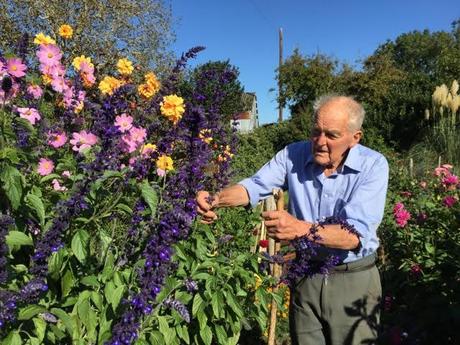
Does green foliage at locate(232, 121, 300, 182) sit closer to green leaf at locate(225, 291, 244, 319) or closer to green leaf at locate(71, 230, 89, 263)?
green leaf at locate(225, 291, 244, 319)

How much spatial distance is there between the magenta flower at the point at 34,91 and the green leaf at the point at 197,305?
4.35 feet

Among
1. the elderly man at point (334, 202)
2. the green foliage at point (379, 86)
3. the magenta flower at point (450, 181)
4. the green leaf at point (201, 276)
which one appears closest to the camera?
the green leaf at point (201, 276)

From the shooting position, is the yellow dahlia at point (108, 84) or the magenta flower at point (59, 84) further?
the yellow dahlia at point (108, 84)

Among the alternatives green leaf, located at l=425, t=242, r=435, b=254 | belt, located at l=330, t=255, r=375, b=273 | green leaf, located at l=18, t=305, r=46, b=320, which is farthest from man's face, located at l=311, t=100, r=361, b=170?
green leaf, located at l=425, t=242, r=435, b=254

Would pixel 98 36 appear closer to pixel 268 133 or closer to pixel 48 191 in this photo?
pixel 268 133

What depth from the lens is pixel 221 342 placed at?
8.13ft

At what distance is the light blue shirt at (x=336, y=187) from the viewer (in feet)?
8.07

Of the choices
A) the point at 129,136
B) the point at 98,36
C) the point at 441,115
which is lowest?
the point at 129,136

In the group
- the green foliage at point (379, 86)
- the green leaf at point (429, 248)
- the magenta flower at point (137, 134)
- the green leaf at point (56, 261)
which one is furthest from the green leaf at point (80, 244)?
the green foliage at point (379, 86)

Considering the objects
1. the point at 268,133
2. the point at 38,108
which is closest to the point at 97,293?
the point at 38,108

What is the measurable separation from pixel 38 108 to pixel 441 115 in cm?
1086

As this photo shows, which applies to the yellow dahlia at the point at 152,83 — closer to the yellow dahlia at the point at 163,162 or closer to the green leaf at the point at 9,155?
the yellow dahlia at the point at 163,162

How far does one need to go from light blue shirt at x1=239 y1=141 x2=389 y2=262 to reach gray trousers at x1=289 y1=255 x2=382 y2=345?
0.38 feet

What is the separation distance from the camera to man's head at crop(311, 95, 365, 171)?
2611 millimetres
